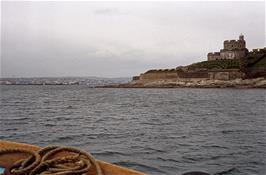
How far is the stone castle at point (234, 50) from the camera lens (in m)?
97.2

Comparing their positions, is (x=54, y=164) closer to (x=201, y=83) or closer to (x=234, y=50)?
(x=201, y=83)

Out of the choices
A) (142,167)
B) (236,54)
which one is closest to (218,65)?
(236,54)

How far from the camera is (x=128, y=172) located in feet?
12.7

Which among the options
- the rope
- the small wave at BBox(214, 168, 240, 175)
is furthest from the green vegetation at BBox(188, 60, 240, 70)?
the rope

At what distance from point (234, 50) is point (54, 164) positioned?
327 feet

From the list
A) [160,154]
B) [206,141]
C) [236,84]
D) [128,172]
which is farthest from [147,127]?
[236,84]

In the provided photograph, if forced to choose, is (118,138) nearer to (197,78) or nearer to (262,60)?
(197,78)

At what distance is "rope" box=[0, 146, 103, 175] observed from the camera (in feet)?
12.0

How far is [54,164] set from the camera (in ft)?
12.5

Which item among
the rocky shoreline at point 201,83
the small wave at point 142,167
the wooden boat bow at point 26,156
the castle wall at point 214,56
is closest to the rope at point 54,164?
the wooden boat bow at point 26,156

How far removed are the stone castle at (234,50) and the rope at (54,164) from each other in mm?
97908

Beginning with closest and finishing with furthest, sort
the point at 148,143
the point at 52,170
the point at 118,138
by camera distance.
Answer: the point at 52,170 → the point at 148,143 → the point at 118,138

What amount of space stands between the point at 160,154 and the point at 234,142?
3689 mm

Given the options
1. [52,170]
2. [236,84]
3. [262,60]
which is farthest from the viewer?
[262,60]
